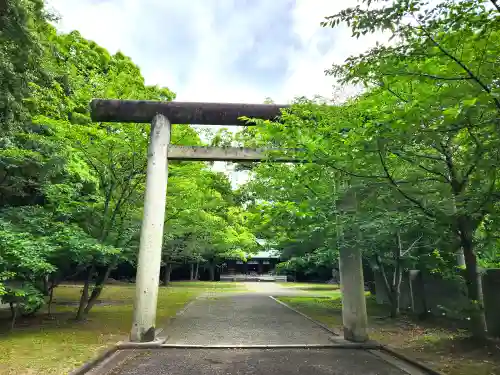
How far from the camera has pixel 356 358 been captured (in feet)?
23.5

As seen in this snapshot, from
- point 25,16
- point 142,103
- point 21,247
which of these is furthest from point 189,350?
point 25,16

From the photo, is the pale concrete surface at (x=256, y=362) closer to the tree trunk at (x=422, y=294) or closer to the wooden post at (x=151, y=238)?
the wooden post at (x=151, y=238)

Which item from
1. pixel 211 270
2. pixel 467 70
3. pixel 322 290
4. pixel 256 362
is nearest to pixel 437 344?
pixel 256 362

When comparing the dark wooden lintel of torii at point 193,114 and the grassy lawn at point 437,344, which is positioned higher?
the dark wooden lintel of torii at point 193,114

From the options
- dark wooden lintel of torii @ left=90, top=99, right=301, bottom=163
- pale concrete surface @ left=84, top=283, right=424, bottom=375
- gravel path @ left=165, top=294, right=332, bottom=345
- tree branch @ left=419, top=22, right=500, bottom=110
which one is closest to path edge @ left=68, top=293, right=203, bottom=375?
pale concrete surface @ left=84, top=283, right=424, bottom=375

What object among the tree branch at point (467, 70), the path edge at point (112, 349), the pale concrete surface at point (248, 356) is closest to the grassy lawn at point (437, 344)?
the pale concrete surface at point (248, 356)

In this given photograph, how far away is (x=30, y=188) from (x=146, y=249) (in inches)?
253

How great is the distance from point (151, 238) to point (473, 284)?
7097 mm

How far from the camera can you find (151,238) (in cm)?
853

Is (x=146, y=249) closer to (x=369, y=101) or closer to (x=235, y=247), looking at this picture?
(x=369, y=101)

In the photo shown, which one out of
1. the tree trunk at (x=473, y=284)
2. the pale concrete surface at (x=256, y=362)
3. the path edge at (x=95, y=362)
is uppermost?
the tree trunk at (x=473, y=284)

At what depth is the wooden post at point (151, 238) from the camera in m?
8.15

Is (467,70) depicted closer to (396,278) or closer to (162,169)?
(162,169)

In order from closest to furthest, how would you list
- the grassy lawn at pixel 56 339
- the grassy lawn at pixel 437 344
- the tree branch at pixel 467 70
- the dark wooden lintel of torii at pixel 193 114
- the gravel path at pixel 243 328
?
the tree branch at pixel 467 70
the grassy lawn at pixel 56 339
the grassy lawn at pixel 437 344
the gravel path at pixel 243 328
the dark wooden lintel of torii at pixel 193 114
